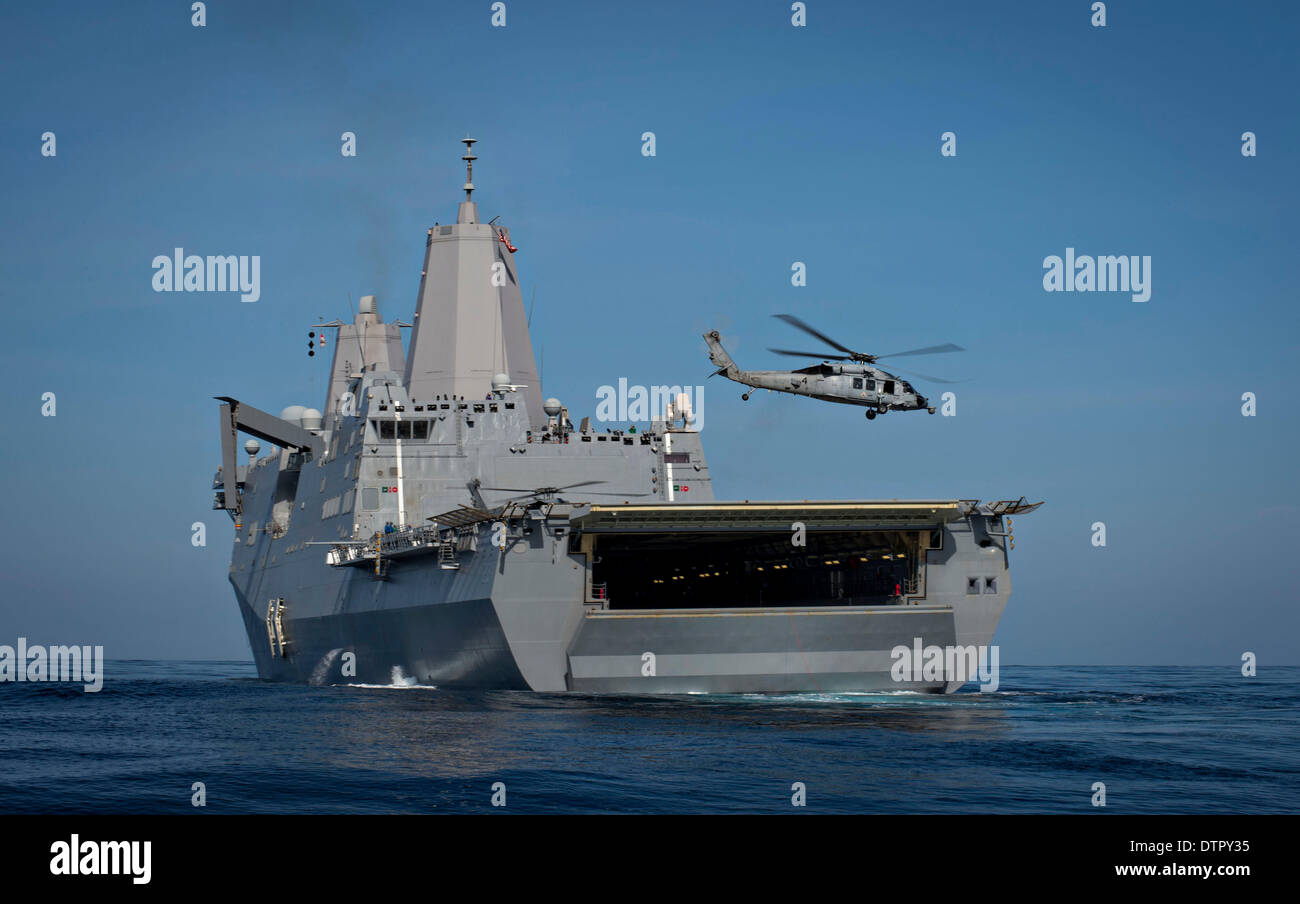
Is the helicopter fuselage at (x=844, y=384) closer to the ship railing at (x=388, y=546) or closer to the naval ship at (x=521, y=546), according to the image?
the naval ship at (x=521, y=546)

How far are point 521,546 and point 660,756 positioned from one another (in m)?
8.51

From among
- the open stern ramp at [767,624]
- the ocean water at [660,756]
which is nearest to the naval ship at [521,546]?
the open stern ramp at [767,624]

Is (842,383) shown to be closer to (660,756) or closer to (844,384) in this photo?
(844,384)

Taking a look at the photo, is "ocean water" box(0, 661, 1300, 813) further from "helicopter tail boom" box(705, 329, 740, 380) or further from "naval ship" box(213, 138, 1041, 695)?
"helicopter tail boom" box(705, 329, 740, 380)

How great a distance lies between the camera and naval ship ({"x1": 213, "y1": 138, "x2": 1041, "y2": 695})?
28766 mm

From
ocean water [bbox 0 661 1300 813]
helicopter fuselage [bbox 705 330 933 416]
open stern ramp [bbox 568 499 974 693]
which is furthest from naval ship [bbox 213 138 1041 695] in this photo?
helicopter fuselage [bbox 705 330 933 416]

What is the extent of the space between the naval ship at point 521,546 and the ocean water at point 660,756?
1.08 meters

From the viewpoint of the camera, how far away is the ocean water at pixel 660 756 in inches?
696
